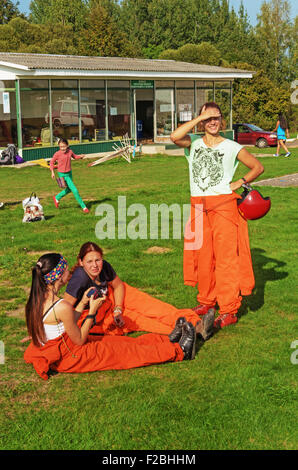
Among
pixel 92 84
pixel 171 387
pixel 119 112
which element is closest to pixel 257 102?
pixel 119 112

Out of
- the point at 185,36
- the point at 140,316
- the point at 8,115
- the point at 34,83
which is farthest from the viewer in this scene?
the point at 185,36

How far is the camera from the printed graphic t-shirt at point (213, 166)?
19.5 ft

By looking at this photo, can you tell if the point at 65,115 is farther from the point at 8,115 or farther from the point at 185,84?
the point at 185,84

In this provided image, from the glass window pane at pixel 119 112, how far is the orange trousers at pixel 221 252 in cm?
2277

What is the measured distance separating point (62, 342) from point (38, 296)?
0.43 metres

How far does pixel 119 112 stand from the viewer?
95.1 ft

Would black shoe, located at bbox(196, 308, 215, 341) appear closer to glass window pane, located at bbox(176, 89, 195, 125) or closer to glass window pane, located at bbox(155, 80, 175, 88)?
glass window pane, located at bbox(155, 80, 175, 88)

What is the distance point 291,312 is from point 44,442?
10.9 feet

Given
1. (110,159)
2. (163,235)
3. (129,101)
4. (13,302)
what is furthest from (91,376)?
(129,101)

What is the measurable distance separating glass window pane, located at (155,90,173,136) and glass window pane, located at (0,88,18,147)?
30.8ft

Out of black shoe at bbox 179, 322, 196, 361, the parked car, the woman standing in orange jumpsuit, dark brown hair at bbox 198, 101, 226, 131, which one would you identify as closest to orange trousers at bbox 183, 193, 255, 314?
the woman standing in orange jumpsuit

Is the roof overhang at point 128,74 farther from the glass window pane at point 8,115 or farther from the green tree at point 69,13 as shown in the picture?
the green tree at point 69,13

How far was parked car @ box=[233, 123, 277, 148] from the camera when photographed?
3262 cm
